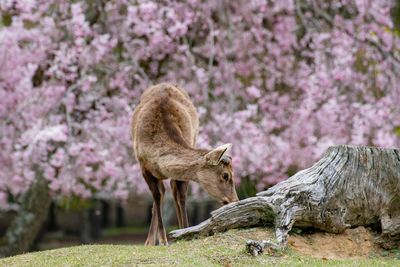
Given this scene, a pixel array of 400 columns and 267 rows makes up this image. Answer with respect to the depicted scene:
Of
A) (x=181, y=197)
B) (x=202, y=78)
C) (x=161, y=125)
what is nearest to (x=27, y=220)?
(x=202, y=78)

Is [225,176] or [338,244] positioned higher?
[225,176]

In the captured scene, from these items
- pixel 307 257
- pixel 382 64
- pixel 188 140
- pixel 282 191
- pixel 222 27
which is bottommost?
pixel 307 257

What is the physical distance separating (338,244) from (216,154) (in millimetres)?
1473

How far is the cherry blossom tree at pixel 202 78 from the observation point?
13.5m

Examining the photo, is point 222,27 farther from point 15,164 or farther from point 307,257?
point 307,257

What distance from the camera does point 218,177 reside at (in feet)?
28.5

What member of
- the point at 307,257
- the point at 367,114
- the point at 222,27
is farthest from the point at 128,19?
the point at 307,257

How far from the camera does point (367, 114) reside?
44.3ft

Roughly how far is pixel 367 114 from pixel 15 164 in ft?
18.3

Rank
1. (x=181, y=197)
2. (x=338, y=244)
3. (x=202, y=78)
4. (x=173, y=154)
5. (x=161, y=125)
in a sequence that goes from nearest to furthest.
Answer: (x=338, y=244) → (x=173, y=154) → (x=161, y=125) → (x=181, y=197) → (x=202, y=78)

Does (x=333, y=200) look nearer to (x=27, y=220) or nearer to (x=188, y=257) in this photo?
(x=188, y=257)

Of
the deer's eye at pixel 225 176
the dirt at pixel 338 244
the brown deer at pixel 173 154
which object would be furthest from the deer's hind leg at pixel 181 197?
the dirt at pixel 338 244

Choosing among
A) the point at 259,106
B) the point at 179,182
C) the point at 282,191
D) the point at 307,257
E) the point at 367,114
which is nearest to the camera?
the point at 307,257

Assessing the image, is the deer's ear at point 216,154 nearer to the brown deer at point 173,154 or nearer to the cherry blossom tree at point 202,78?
the brown deer at point 173,154
